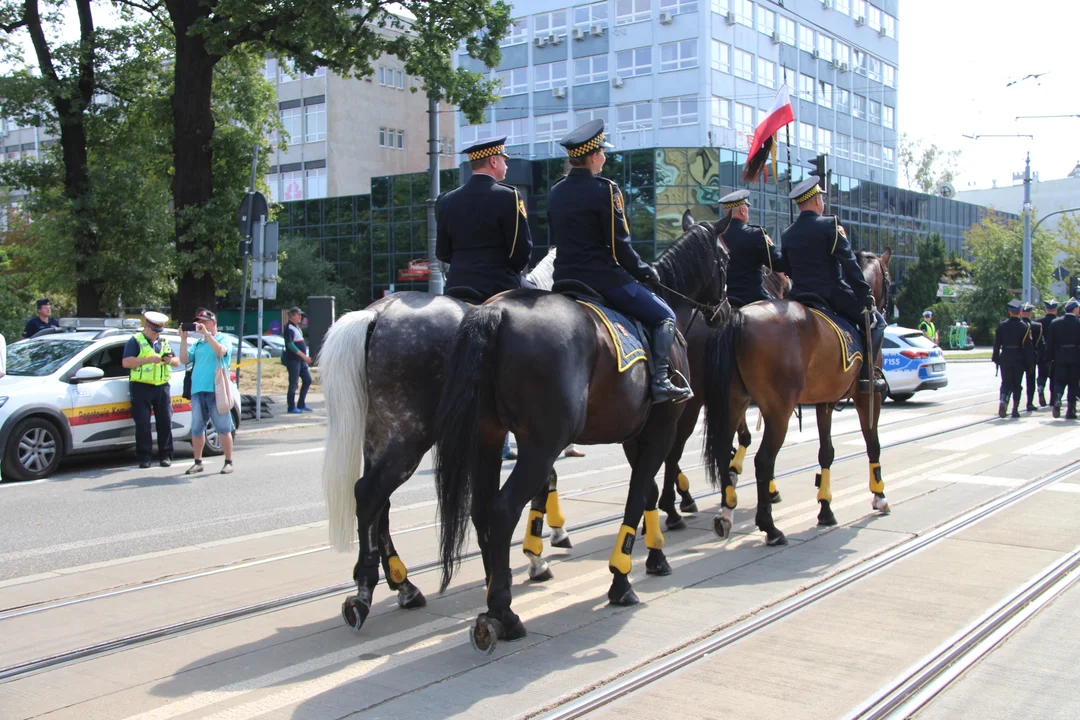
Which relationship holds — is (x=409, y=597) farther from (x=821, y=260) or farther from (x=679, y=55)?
(x=679, y=55)

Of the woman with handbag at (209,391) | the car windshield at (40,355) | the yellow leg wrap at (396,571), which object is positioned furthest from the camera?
the car windshield at (40,355)

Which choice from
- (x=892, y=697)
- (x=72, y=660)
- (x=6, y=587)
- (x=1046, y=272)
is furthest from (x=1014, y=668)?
(x=1046, y=272)

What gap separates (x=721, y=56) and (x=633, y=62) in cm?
506

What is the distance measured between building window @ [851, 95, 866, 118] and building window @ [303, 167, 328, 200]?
119 ft

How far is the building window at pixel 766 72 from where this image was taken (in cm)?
5664

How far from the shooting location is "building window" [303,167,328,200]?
223 feet

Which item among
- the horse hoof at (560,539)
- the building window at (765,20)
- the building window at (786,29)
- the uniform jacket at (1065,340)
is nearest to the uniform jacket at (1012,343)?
the uniform jacket at (1065,340)

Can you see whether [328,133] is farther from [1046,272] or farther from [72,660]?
[72,660]

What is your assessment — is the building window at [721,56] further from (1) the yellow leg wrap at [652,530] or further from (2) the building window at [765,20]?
(1) the yellow leg wrap at [652,530]

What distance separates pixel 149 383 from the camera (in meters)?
12.4

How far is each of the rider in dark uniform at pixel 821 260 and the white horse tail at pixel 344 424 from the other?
180 inches

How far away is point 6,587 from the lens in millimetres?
6613

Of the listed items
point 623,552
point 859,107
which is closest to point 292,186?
point 859,107

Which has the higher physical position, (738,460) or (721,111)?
(721,111)
